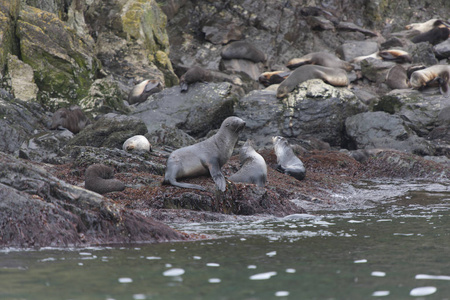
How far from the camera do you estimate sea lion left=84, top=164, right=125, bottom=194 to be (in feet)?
25.7

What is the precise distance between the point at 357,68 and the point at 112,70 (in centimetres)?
1274

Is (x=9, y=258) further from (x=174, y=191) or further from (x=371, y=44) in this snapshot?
(x=371, y=44)

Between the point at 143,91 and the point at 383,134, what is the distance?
30.1ft

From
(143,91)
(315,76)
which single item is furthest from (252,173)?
(143,91)

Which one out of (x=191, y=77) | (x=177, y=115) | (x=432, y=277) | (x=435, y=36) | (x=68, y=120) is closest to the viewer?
(x=432, y=277)

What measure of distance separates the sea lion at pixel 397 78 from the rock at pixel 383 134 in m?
8.84

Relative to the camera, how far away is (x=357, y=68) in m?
28.2

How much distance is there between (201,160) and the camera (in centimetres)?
781

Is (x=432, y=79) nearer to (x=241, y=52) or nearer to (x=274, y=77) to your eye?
(x=274, y=77)

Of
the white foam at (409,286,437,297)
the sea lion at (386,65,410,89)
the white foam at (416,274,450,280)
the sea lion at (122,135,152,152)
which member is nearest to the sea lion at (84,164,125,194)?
the sea lion at (122,135,152,152)

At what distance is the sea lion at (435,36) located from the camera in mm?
33562

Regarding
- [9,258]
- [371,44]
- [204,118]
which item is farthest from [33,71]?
[371,44]

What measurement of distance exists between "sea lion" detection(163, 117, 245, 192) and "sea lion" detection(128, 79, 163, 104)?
12.5m

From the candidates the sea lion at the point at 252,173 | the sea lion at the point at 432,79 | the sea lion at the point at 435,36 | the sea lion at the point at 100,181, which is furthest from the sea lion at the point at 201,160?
the sea lion at the point at 435,36
